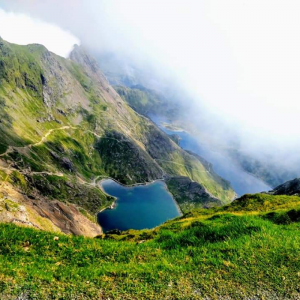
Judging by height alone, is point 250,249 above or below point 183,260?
above

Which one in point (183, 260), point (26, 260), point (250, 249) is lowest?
point (26, 260)

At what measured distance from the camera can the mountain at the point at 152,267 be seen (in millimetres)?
12352

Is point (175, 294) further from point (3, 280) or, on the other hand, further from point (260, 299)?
point (3, 280)

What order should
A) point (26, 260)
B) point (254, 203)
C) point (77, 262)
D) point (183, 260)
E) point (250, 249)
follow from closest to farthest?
point (26, 260) → point (77, 262) → point (183, 260) → point (250, 249) → point (254, 203)

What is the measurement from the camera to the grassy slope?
12.4m

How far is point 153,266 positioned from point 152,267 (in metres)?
0.13

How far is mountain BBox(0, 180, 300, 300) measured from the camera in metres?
12.4

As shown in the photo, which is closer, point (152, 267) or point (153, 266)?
point (152, 267)

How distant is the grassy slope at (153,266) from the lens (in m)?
12.4

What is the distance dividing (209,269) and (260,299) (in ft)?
9.52

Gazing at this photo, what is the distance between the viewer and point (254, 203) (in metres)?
52.5

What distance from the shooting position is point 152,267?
1465cm

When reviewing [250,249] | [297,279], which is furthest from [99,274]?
[297,279]

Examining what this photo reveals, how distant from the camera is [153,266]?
14.8m
